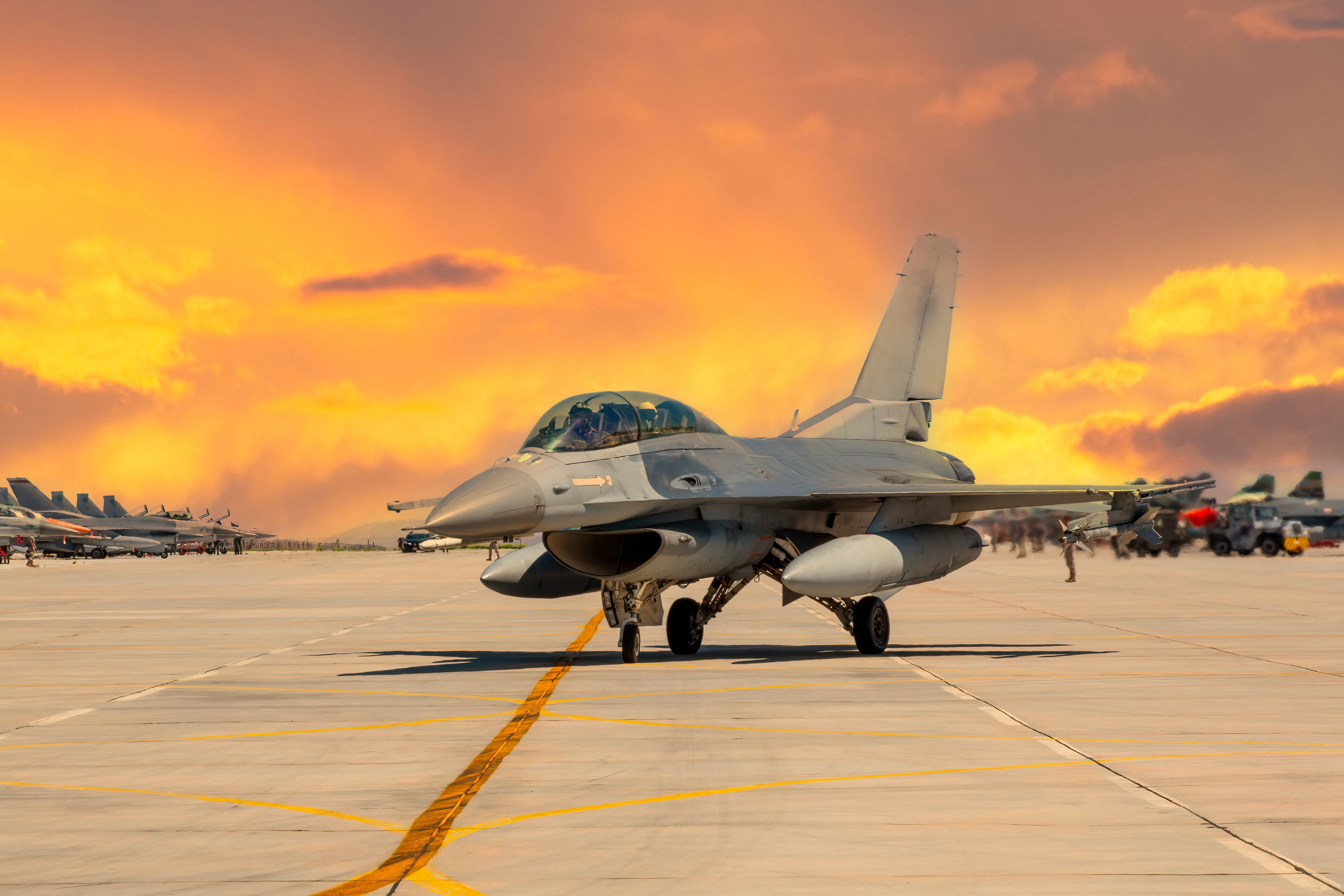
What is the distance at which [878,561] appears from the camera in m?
19.4

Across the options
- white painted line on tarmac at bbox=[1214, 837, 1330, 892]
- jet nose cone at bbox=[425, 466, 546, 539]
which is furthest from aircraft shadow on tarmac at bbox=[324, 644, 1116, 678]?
white painted line on tarmac at bbox=[1214, 837, 1330, 892]

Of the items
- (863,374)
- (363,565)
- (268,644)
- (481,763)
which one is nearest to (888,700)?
(481,763)

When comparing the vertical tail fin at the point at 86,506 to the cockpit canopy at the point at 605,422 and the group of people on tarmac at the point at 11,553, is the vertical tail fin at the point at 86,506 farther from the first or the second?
the cockpit canopy at the point at 605,422

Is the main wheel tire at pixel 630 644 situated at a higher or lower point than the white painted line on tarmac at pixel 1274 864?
higher

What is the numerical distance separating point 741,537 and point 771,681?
148 inches

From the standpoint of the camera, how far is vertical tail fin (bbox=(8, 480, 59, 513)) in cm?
10925

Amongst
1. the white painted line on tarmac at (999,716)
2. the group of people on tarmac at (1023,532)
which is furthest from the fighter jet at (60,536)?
the white painted line on tarmac at (999,716)

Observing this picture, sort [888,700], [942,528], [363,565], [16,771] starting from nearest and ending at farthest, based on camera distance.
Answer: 1. [16,771]
2. [888,700]
3. [942,528]
4. [363,565]

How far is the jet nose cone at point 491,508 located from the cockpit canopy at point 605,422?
4.20ft

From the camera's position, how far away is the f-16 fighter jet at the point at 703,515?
701 inches

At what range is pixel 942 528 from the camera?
21.9m

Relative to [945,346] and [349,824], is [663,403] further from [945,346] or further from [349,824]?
[349,824]

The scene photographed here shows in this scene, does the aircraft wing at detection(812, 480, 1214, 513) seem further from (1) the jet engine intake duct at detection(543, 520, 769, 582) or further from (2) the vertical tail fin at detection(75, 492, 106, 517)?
(2) the vertical tail fin at detection(75, 492, 106, 517)

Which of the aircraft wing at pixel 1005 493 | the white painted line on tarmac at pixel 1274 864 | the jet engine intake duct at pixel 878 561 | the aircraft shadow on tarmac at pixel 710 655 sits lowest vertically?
the white painted line on tarmac at pixel 1274 864
